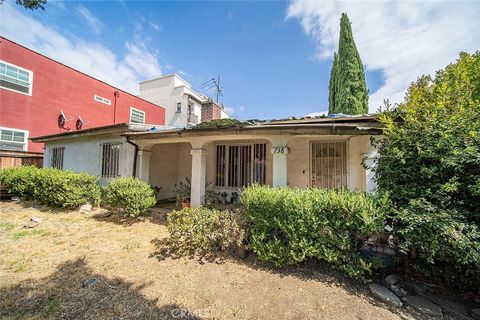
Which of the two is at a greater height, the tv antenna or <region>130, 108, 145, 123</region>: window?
the tv antenna

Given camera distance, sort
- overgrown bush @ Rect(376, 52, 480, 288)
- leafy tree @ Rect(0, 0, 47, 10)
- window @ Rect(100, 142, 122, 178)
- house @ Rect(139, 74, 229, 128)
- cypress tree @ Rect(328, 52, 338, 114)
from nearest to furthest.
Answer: overgrown bush @ Rect(376, 52, 480, 288)
leafy tree @ Rect(0, 0, 47, 10)
window @ Rect(100, 142, 122, 178)
cypress tree @ Rect(328, 52, 338, 114)
house @ Rect(139, 74, 229, 128)

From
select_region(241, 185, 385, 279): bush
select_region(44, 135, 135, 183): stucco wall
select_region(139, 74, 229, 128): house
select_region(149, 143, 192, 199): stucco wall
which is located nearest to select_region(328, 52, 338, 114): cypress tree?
select_region(139, 74, 229, 128): house

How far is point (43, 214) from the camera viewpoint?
24.7 ft

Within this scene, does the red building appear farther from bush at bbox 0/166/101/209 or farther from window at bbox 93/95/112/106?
bush at bbox 0/166/101/209

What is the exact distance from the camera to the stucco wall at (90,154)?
27.9ft

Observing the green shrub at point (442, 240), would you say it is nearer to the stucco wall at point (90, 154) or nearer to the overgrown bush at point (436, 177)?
the overgrown bush at point (436, 177)

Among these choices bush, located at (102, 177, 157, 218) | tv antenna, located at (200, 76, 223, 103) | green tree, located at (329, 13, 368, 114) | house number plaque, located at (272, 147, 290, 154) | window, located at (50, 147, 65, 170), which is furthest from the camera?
tv antenna, located at (200, 76, 223, 103)

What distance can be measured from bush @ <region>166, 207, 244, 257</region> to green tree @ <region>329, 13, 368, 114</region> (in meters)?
11.0

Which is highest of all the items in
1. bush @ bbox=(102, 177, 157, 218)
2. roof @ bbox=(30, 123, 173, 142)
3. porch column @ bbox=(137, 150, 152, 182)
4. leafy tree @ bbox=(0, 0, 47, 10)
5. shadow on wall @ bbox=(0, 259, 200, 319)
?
leafy tree @ bbox=(0, 0, 47, 10)

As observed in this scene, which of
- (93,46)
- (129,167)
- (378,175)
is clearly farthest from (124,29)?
(378,175)

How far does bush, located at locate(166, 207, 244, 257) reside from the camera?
4457 mm

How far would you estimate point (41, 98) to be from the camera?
12430 mm

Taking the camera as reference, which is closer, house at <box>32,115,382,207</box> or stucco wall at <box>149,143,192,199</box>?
house at <box>32,115,382,207</box>

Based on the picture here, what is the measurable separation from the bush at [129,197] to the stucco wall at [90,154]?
154cm
